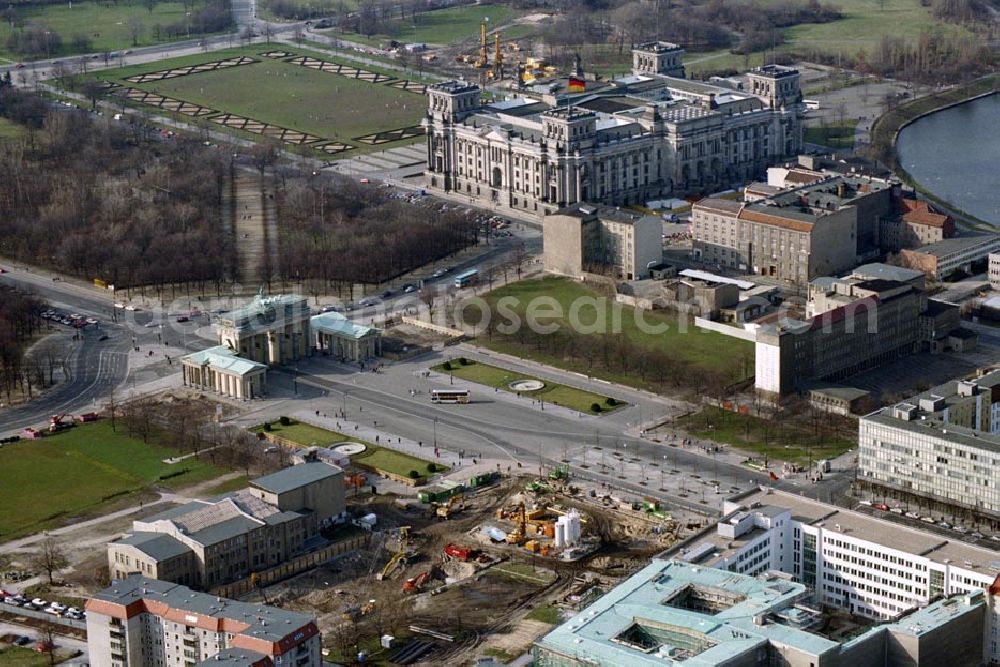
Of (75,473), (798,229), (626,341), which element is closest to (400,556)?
(75,473)

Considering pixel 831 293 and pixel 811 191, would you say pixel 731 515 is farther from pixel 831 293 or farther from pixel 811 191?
pixel 811 191

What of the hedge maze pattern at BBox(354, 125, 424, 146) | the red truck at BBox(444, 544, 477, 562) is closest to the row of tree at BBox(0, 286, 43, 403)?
the red truck at BBox(444, 544, 477, 562)

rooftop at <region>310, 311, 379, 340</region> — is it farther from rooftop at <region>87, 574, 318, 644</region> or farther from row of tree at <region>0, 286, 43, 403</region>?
rooftop at <region>87, 574, 318, 644</region>

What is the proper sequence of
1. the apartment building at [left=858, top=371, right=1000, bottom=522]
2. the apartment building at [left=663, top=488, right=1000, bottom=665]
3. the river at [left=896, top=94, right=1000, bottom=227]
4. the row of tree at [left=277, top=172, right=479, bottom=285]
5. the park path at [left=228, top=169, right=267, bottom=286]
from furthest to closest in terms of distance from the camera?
the river at [left=896, top=94, right=1000, bottom=227] < the park path at [left=228, top=169, right=267, bottom=286] < the row of tree at [left=277, top=172, right=479, bottom=285] < the apartment building at [left=858, top=371, right=1000, bottom=522] < the apartment building at [left=663, top=488, right=1000, bottom=665]

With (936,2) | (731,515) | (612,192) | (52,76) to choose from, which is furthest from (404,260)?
(936,2)

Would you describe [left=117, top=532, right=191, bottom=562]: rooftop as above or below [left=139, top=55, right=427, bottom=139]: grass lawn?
below

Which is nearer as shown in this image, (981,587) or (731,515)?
(981,587)
